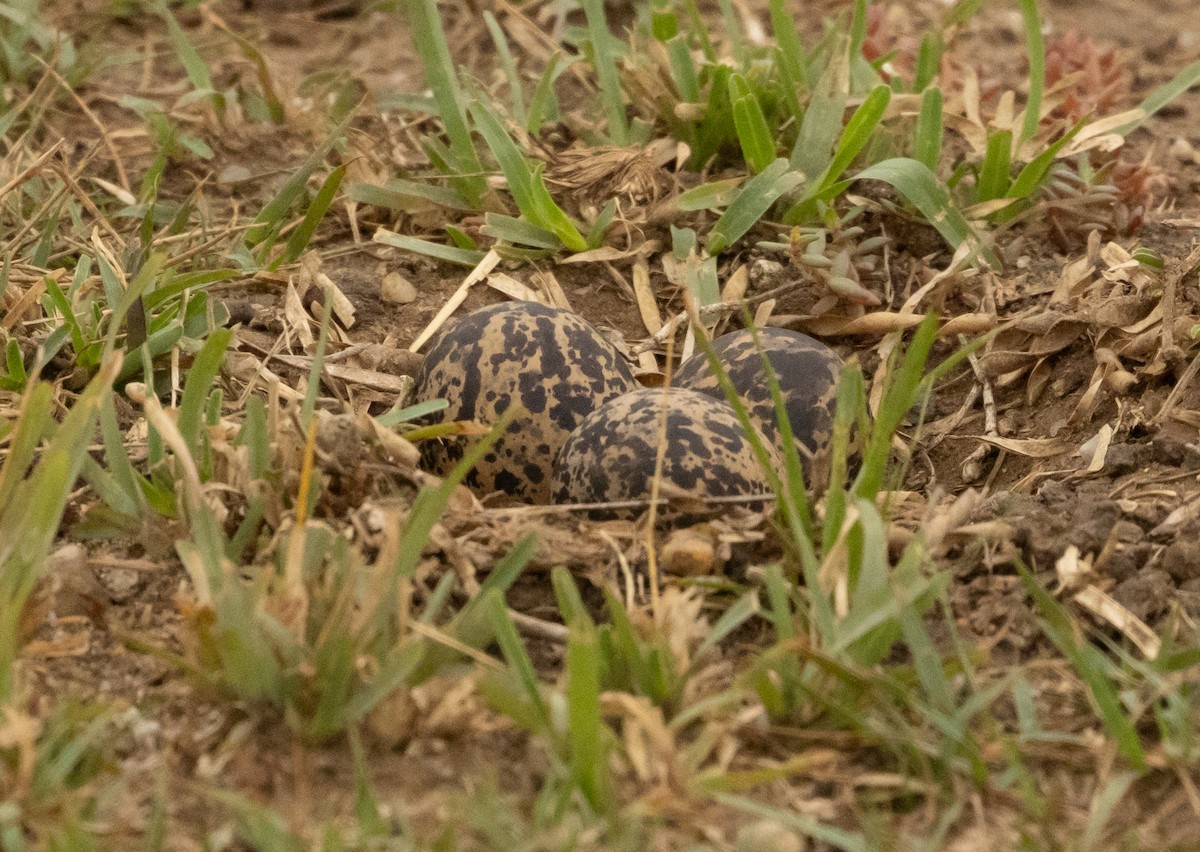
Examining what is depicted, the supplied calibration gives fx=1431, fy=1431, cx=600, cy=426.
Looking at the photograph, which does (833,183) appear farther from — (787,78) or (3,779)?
(3,779)

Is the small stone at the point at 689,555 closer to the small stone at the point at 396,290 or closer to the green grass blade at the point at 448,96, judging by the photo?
the small stone at the point at 396,290

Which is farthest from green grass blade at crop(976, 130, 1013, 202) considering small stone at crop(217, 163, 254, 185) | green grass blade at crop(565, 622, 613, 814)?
green grass blade at crop(565, 622, 613, 814)

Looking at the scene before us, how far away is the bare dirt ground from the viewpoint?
2014 millimetres

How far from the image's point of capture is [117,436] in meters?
2.50

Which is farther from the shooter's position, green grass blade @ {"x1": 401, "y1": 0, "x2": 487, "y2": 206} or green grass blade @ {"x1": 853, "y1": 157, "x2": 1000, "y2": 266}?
green grass blade @ {"x1": 401, "y1": 0, "x2": 487, "y2": 206}

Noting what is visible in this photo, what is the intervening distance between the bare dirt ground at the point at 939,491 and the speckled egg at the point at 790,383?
26 centimetres

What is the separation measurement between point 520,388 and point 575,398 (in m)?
0.11

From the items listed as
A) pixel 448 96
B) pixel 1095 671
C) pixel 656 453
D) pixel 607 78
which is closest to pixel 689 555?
pixel 656 453

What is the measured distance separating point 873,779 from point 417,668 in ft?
2.21

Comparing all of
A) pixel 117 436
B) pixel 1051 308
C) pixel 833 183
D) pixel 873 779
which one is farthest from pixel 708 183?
pixel 873 779

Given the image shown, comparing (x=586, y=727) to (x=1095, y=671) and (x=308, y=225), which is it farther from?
(x=308, y=225)

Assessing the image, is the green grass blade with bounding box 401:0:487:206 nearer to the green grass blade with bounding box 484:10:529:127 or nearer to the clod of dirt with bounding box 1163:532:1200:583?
the green grass blade with bounding box 484:10:529:127

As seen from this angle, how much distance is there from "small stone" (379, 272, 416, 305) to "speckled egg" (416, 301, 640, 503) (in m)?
0.67

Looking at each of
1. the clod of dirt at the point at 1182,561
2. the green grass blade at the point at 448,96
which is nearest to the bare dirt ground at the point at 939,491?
the clod of dirt at the point at 1182,561
